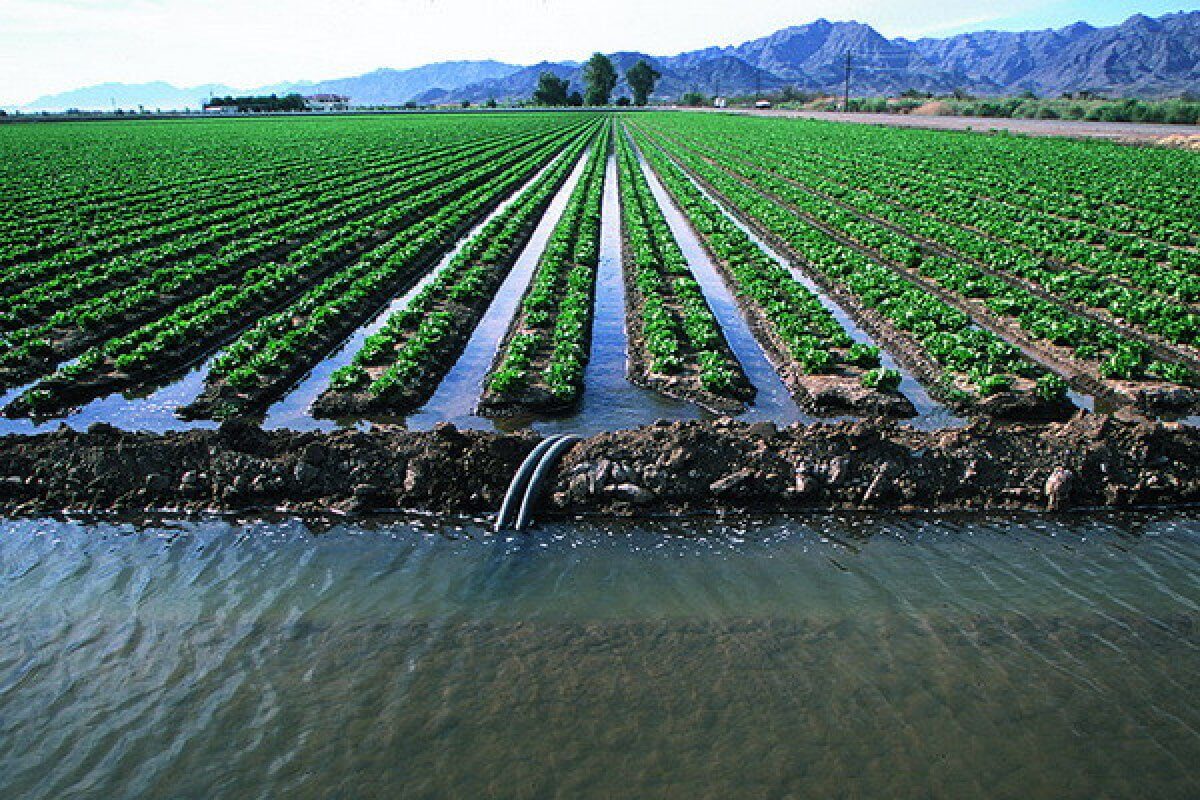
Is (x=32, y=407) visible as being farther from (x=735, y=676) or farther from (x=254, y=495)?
(x=735, y=676)

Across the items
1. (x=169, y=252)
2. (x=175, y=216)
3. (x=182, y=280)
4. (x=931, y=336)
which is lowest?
(x=931, y=336)

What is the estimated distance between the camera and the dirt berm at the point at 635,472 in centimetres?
920

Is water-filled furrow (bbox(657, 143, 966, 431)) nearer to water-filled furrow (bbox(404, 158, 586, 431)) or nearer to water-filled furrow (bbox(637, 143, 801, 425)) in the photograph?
water-filled furrow (bbox(637, 143, 801, 425))

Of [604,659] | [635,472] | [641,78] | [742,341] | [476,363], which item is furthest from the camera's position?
[641,78]

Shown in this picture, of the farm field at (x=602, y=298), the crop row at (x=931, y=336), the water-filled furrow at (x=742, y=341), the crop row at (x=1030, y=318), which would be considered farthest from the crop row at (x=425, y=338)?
the crop row at (x=1030, y=318)

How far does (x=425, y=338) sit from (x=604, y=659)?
8.98 metres

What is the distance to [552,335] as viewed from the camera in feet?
50.2

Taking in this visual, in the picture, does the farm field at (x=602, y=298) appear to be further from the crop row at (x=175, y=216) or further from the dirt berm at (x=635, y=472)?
the dirt berm at (x=635, y=472)

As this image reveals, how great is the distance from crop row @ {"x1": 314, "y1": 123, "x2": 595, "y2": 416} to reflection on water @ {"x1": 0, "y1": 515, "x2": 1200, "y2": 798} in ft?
11.6

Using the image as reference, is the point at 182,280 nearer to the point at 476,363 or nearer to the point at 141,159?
the point at 476,363

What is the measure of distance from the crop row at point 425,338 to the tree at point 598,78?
16125 centimetres

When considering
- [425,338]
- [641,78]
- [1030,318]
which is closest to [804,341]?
[1030,318]

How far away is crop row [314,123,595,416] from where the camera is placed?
12.1 metres

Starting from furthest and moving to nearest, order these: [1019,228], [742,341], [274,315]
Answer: [1019,228], [274,315], [742,341]
